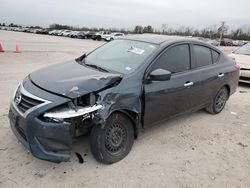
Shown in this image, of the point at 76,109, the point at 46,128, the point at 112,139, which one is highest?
the point at 76,109

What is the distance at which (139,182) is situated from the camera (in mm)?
2945

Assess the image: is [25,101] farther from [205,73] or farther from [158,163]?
[205,73]

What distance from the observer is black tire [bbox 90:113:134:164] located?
9.94 ft

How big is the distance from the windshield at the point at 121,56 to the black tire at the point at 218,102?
2141 mm

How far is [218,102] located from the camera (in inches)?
208

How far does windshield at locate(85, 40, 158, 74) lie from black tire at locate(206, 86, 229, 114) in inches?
84.3

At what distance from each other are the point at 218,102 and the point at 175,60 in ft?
6.31

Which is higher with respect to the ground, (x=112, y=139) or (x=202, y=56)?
(x=202, y=56)

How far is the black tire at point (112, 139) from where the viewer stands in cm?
303

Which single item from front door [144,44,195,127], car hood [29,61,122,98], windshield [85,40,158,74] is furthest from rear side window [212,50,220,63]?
A: car hood [29,61,122,98]

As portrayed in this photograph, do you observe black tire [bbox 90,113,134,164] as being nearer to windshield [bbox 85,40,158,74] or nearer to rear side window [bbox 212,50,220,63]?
windshield [bbox 85,40,158,74]

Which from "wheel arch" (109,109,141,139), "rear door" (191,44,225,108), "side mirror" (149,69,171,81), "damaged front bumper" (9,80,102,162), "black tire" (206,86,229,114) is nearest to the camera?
"damaged front bumper" (9,80,102,162)

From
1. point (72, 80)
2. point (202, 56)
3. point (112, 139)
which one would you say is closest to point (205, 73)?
point (202, 56)

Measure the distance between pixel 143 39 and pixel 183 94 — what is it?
1.16 metres
